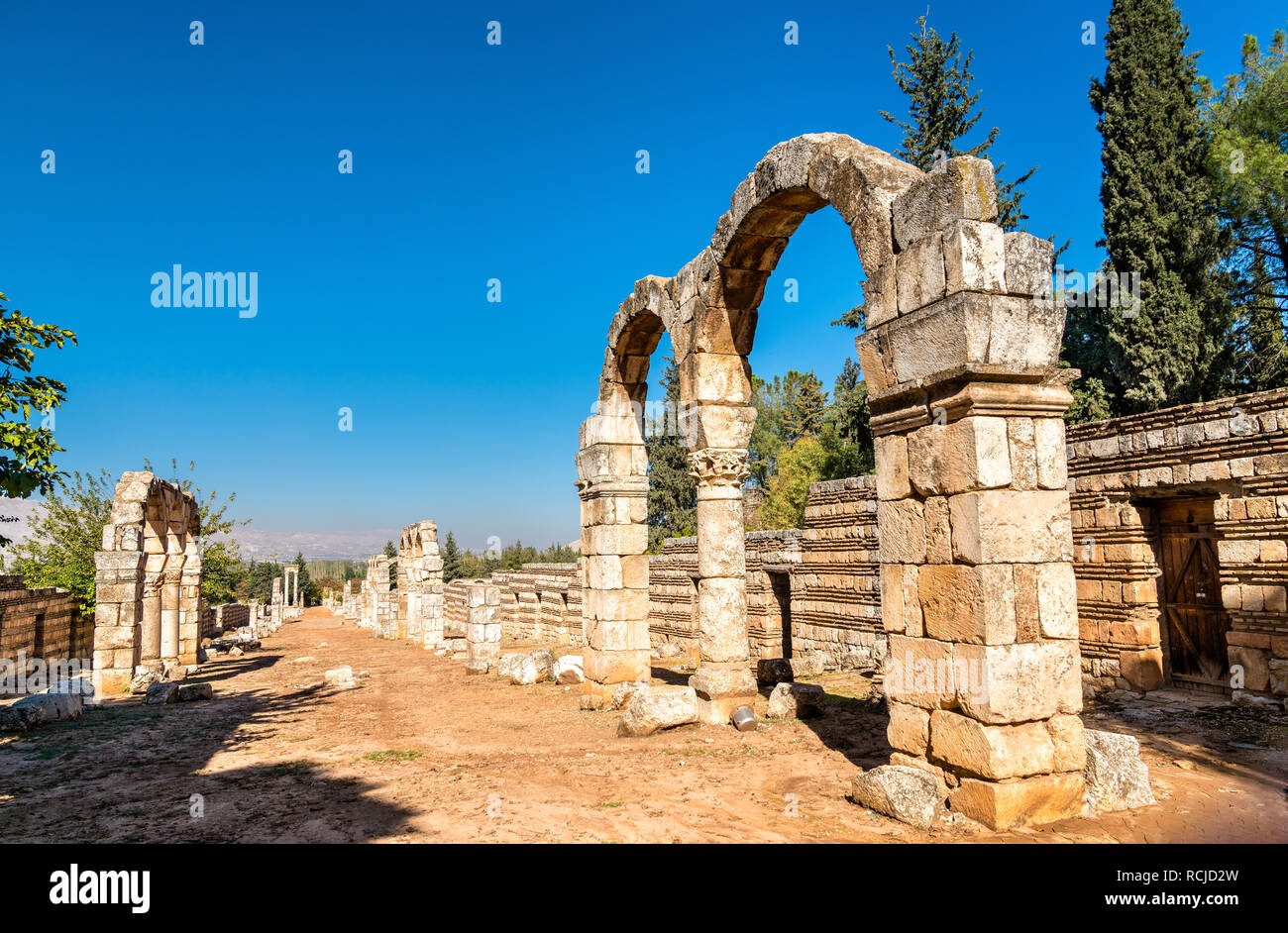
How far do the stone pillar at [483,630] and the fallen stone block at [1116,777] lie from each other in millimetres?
12262

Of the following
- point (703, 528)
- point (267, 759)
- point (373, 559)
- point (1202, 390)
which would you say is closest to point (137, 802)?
point (267, 759)

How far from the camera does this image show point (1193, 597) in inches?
372

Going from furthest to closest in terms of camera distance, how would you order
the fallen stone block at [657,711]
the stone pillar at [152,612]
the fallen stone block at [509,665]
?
1. the stone pillar at [152,612]
2. the fallen stone block at [509,665]
3. the fallen stone block at [657,711]

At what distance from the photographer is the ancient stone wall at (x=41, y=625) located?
16.5 m

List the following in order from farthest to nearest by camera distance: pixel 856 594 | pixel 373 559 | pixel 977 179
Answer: pixel 373 559
pixel 856 594
pixel 977 179

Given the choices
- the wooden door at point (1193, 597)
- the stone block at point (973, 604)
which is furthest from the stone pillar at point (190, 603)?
the wooden door at point (1193, 597)

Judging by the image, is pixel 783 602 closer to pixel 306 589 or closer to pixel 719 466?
pixel 719 466

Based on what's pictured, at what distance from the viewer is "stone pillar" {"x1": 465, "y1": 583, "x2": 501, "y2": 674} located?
15398 millimetres

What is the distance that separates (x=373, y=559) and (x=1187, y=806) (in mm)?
33456

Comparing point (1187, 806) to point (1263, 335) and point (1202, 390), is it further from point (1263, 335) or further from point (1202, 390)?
point (1263, 335)

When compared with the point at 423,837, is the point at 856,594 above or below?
above

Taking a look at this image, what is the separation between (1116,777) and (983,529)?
1.83 meters

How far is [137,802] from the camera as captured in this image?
6.02 metres

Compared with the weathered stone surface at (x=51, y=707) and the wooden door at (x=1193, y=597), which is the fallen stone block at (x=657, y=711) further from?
the weathered stone surface at (x=51, y=707)
